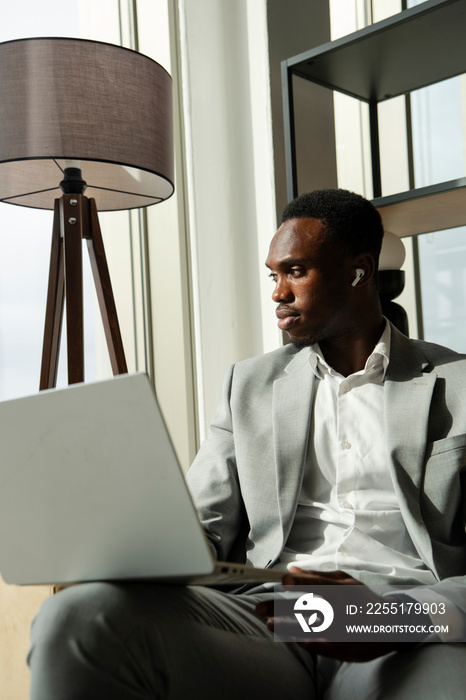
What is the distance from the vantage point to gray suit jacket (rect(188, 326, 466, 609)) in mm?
1339

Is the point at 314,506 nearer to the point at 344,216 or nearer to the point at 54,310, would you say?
the point at 344,216

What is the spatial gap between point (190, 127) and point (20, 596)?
1537 millimetres

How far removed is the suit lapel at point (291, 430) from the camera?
141 centimetres

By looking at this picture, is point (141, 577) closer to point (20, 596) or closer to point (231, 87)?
point (20, 596)

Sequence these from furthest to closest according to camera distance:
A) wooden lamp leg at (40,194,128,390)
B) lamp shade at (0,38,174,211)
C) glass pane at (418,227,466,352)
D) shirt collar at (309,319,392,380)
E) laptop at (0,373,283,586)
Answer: glass pane at (418,227,466,352) → wooden lamp leg at (40,194,128,390) → lamp shade at (0,38,174,211) → shirt collar at (309,319,392,380) → laptop at (0,373,283,586)

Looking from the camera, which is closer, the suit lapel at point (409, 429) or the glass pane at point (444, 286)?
→ the suit lapel at point (409, 429)

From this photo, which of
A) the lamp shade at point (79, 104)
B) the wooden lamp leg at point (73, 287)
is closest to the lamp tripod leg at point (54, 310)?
the wooden lamp leg at point (73, 287)

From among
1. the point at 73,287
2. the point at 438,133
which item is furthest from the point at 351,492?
the point at 438,133

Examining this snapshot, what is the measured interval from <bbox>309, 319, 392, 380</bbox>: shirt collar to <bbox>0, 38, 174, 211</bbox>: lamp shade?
0.61 meters

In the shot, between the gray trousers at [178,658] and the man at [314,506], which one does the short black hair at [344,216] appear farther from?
the gray trousers at [178,658]

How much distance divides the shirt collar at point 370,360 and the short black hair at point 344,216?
217mm

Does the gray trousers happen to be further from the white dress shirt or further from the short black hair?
the short black hair

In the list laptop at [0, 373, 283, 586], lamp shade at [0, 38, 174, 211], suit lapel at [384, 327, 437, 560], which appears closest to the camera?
laptop at [0, 373, 283, 586]

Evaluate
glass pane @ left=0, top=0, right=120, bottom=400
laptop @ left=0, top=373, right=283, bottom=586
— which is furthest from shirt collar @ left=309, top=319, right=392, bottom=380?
glass pane @ left=0, top=0, right=120, bottom=400
